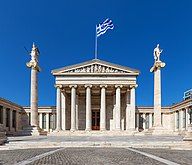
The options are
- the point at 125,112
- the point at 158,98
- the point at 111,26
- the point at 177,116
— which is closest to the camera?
the point at 158,98

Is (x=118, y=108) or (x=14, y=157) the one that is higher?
(x=118, y=108)

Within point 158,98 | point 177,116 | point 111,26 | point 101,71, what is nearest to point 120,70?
point 101,71

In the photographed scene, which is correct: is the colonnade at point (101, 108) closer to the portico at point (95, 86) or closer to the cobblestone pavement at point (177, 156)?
the portico at point (95, 86)

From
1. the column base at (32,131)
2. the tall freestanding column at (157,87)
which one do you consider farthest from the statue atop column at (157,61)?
the column base at (32,131)

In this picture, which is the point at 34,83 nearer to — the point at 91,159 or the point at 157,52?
the point at 157,52

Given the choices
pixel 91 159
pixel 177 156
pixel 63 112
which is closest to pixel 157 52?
pixel 63 112

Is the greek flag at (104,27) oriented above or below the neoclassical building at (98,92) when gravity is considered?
above

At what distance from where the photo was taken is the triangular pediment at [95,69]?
6194 cm

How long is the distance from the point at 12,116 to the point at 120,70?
27327 mm

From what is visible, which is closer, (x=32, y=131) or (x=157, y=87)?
(x=32, y=131)

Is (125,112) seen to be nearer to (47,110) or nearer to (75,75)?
(75,75)

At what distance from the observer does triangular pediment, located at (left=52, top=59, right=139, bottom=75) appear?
61938mm

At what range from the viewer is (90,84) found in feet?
200

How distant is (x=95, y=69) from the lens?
62469mm
